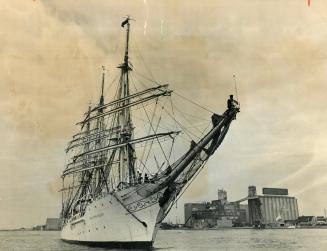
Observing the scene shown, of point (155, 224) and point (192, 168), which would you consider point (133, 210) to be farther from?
point (192, 168)

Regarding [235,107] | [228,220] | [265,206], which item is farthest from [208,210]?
[235,107]

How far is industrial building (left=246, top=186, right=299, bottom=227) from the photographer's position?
158 meters

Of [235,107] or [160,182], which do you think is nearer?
[235,107]

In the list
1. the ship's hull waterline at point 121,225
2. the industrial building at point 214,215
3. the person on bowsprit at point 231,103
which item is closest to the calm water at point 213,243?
the ship's hull waterline at point 121,225

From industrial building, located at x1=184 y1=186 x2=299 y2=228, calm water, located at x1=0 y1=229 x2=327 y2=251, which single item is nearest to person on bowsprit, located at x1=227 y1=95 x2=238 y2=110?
calm water, located at x1=0 y1=229 x2=327 y2=251

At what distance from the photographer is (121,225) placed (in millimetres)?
29094

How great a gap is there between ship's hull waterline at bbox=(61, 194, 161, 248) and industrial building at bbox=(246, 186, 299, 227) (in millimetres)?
130671

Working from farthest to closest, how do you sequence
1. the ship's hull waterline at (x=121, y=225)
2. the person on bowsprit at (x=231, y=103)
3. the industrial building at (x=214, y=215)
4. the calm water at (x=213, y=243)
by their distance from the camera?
the industrial building at (x=214, y=215)
the calm water at (x=213, y=243)
the ship's hull waterline at (x=121, y=225)
the person on bowsprit at (x=231, y=103)

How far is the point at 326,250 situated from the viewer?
1255 inches

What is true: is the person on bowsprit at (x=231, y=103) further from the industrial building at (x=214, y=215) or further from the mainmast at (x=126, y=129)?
the industrial building at (x=214, y=215)

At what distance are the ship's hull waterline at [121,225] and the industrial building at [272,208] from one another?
13067 centimetres

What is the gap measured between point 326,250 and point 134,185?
1553 cm

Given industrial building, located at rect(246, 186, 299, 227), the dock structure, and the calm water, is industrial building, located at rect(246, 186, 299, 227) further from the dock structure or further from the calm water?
the calm water

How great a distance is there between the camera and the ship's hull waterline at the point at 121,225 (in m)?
28.2
